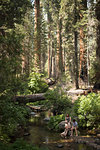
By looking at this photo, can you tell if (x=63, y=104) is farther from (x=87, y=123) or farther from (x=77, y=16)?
(x=77, y=16)

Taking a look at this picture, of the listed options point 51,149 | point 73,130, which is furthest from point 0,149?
point 73,130

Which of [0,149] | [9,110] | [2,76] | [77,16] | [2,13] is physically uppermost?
[77,16]

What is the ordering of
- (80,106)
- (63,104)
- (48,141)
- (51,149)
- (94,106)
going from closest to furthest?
(51,149) < (48,141) < (94,106) < (80,106) < (63,104)

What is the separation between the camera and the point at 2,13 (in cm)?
1005

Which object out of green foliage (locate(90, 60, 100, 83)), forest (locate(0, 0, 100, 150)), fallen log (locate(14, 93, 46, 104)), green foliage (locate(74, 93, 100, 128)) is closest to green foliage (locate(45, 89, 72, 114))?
forest (locate(0, 0, 100, 150))

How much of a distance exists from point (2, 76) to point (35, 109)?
29.0ft

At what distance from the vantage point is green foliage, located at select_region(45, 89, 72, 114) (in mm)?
12180

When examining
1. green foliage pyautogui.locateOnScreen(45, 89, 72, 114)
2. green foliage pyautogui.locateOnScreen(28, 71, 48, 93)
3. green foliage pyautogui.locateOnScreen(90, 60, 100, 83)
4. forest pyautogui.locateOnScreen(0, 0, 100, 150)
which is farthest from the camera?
green foliage pyautogui.locateOnScreen(90, 60, 100, 83)

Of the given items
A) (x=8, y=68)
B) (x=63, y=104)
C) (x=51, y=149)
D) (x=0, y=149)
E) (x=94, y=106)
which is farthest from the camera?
(x=63, y=104)

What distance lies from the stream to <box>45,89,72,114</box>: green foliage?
179 cm

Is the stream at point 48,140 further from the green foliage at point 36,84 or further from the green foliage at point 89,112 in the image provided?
the green foliage at point 36,84

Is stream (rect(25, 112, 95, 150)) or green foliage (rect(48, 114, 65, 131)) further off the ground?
green foliage (rect(48, 114, 65, 131))

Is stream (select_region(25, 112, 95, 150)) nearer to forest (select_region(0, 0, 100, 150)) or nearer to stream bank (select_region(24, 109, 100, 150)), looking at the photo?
stream bank (select_region(24, 109, 100, 150))

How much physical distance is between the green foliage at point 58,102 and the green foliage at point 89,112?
65.1 inches
